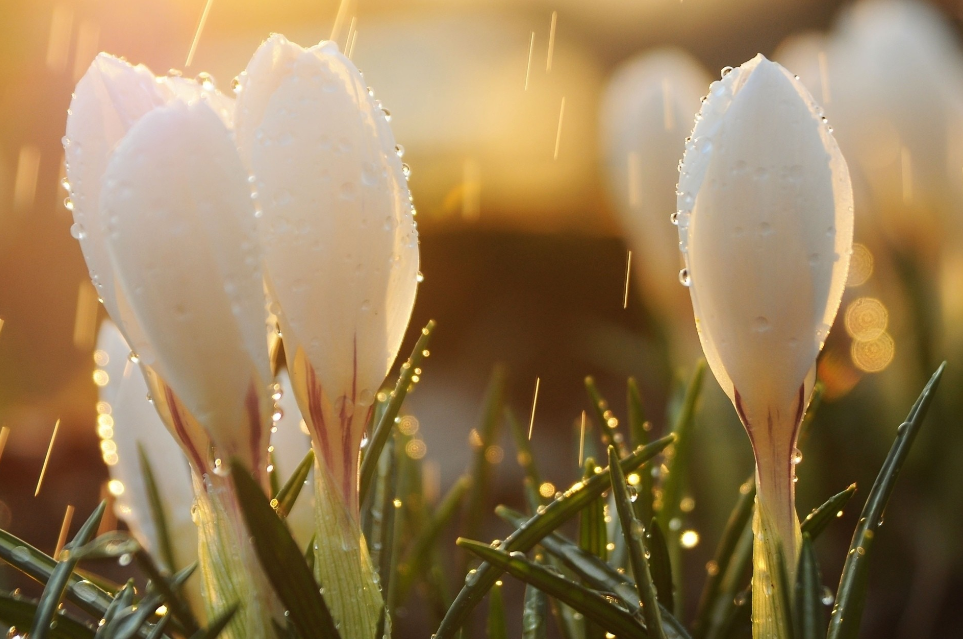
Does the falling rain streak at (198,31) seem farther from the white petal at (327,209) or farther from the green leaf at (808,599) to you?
the green leaf at (808,599)

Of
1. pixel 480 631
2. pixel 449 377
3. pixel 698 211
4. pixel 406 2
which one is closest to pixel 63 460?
pixel 449 377

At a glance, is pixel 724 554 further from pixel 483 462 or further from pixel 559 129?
pixel 559 129

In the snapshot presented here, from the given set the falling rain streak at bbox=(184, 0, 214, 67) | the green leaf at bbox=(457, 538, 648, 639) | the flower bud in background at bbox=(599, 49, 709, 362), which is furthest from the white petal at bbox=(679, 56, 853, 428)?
the falling rain streak at bbox=(184, 0, 214, 67)

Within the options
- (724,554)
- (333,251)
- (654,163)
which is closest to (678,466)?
(724,554)

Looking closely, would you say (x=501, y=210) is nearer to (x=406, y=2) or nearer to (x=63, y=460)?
(x=406, y=2)

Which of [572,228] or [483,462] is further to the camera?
[572,228]

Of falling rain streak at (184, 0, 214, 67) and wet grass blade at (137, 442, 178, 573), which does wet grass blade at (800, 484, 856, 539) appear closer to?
wet grass blade at (137, 442, 178, 573)
